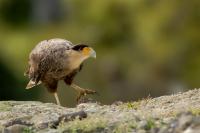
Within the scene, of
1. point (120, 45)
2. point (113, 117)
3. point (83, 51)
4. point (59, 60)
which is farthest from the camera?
point (120, 45)

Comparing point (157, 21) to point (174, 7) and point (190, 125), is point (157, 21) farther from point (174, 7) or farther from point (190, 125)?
point (190, 125)

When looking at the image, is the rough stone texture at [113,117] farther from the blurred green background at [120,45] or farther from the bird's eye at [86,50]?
the blurred green background at [120,45]

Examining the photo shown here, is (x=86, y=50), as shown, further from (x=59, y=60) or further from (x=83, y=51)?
(x=59, y=60)

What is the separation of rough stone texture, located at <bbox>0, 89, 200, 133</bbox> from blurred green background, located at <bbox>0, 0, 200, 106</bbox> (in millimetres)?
19139

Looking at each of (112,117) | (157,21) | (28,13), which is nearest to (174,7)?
(157,21)

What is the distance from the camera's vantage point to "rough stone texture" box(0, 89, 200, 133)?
11.4 meters

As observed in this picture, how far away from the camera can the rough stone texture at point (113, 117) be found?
11.4 metres

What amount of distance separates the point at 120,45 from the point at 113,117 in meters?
28.3

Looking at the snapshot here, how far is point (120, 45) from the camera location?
4047cm

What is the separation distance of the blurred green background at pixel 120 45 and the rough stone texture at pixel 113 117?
19139 mm

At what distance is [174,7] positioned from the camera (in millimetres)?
37625

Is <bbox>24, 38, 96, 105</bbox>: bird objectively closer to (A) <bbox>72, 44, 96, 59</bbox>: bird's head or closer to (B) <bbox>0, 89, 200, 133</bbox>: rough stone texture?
(A) <bbox>72, 44, 96, 59</bbox>: bird's head

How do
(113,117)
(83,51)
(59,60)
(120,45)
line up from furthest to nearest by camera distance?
(120,45)
(83,51)
(59,60)
(113,117)

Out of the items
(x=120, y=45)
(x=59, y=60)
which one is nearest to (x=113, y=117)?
(x=59, y=60)
